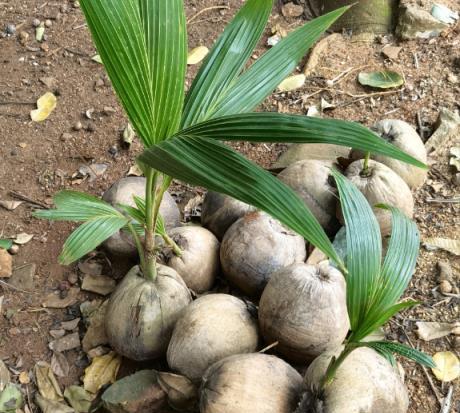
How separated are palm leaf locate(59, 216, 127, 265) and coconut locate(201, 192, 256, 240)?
62 cm

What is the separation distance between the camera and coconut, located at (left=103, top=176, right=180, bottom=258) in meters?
2.68

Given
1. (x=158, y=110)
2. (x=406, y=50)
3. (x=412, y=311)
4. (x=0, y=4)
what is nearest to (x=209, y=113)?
(x=158, y=110)

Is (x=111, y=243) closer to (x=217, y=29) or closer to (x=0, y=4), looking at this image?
(x=217, y=29)

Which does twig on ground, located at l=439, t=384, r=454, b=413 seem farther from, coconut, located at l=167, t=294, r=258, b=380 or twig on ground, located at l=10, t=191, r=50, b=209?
twig on ground, located at l=10, t=191, r=50, b=209

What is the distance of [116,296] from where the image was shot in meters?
2.41

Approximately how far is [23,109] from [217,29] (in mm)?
1317

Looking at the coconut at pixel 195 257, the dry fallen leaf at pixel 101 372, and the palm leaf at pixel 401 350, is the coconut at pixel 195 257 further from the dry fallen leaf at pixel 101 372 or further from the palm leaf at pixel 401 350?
the palm leaf at pixel 401 350

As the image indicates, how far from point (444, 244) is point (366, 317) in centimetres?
137

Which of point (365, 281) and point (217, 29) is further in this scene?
point (217, 29)

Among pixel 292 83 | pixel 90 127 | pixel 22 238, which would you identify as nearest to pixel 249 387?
pixel 22 238

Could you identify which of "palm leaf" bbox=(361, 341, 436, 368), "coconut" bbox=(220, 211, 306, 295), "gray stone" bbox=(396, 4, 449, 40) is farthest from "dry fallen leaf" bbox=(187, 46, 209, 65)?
"palm leaf" bbox=(361, 341, 436, 368)

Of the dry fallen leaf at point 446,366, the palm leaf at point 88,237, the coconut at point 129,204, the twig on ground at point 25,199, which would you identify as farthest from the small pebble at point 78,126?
the dry fallen leaf at point 446,366

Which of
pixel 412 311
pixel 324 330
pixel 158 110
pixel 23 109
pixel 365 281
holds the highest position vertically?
pixel 158 110

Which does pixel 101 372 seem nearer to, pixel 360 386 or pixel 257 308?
pixel 257 308
